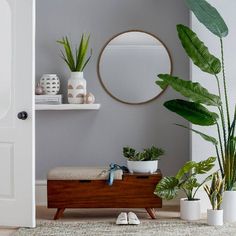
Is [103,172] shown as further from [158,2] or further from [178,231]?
[158,2]

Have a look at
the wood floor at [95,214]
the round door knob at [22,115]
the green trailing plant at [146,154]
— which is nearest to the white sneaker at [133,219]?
the wood floor at [95,214]

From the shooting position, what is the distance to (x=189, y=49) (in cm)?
446

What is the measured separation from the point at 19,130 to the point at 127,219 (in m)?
1.13

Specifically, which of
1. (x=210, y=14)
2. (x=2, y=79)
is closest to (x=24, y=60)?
(x=2, y=79)

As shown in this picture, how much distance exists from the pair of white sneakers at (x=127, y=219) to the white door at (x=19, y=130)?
684 mm

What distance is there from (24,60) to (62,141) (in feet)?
4.15

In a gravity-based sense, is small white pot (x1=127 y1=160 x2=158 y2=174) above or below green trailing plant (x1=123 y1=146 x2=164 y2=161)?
below

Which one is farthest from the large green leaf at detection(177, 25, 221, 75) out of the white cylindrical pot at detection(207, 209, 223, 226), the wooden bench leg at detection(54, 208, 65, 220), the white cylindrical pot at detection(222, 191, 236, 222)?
the wooden bench leg at detection(54, 208, 65, 220)

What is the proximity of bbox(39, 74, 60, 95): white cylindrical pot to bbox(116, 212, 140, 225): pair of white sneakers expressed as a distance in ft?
4.40

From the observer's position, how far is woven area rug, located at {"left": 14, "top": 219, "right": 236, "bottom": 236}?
13.3 ft

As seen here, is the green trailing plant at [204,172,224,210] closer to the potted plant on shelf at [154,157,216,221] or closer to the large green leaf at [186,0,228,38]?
the potted plant on shelf at [154,157,216,221]

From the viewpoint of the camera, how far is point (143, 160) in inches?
183

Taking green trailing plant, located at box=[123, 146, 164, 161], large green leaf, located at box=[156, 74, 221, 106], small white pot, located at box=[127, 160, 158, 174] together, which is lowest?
small white pot, located at box=[127, 160, 158, 174]

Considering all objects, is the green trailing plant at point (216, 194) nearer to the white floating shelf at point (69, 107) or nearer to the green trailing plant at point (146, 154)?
the green trailing plant at point (146, 154)
